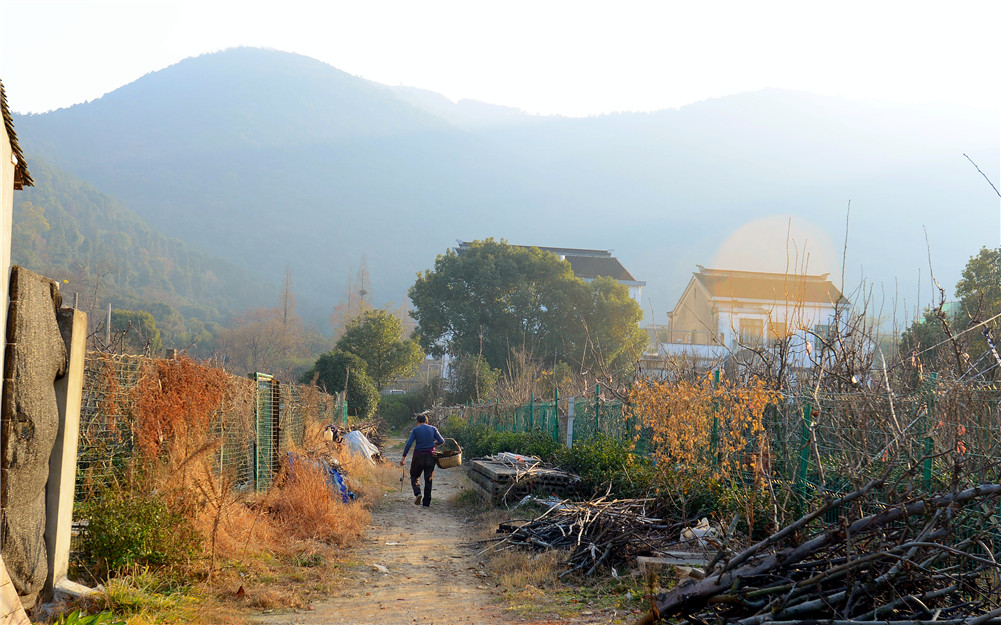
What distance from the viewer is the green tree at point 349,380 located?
3005cm

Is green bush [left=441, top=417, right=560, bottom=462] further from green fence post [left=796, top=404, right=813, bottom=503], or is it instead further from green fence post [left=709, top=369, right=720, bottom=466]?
green fence post [left=796, top=404, right=813, bottom=503]

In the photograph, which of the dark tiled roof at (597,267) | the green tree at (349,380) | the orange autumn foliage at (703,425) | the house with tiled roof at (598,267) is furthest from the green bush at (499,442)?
the dark tiled roof at (597,267)

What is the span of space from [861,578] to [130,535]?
580 cm

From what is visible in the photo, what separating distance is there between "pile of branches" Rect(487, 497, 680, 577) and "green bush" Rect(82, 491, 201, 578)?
385cm

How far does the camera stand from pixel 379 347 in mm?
36625

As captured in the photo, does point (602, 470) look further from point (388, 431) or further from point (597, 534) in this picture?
point (388, 431)

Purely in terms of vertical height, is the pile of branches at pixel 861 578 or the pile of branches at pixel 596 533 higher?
the pile of branches at pixel 861 578

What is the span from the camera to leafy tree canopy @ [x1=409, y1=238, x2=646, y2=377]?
4047 cm

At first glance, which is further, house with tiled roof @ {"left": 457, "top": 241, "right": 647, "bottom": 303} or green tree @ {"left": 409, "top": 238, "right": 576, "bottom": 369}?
house with tiled roof @ {"left": 457, "top": 241, "right": 647, "bottom": 303}

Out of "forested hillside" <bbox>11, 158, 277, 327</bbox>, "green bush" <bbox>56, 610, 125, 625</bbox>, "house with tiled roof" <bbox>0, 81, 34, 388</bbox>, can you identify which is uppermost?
"forested hillside" <bbox>11, 158, 277, 327</bbox>

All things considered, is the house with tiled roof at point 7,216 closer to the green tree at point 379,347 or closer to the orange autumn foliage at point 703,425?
the orange autumn foliage at point 703,425

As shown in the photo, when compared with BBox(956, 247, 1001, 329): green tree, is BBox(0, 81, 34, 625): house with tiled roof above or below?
below

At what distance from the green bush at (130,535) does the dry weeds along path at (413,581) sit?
1.16 meters

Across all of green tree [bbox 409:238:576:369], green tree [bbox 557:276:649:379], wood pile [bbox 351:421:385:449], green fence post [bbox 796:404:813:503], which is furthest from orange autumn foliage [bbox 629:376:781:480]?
green tree [bbox 409:238:576:369]
